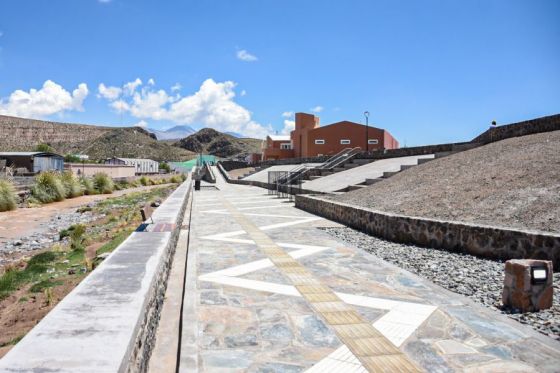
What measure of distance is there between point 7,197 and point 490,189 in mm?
22893

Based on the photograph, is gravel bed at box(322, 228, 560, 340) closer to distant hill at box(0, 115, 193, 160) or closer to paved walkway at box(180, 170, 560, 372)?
paved walkway at box(180, 170, 560, 372)

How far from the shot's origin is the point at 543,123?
14.8 m

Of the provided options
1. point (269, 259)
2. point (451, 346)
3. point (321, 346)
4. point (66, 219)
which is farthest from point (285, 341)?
point (66, 219)

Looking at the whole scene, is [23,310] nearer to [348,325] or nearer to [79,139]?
[348,325]

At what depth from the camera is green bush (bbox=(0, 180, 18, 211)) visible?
71.4 ft

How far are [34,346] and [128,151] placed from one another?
4206 inches

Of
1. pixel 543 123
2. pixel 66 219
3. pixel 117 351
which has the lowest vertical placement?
pixel 66 219

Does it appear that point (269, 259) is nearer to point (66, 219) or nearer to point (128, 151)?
point (66, 219)

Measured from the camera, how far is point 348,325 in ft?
13.2

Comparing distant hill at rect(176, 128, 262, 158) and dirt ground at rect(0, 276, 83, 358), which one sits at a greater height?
distant hill at rect(176, 128, 262, 158)

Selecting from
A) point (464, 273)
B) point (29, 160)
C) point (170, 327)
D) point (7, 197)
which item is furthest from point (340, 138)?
point (170, 327)

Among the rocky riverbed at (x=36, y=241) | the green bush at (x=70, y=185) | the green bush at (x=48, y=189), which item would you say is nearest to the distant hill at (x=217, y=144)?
the green bush at (x=70, y=185)

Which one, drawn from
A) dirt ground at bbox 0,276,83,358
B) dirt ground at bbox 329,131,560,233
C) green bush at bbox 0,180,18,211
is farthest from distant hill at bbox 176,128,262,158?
dirt ground at bbox 0,276,83,358

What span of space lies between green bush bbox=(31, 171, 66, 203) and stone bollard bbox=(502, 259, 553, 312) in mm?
28016
